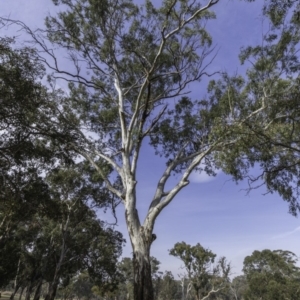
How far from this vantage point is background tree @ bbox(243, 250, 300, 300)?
32.8 m

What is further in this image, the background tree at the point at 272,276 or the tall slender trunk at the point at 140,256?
the background tree at the point at 272,276

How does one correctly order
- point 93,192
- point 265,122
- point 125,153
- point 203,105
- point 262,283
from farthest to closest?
point 262,283
point 93,192
point 203,105
point 265,122
point 125,153

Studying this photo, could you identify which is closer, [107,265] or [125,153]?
[125,153]

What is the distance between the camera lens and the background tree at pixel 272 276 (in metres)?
32.8

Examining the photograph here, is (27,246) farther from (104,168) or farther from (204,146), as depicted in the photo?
(204,146)

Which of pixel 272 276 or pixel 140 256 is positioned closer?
pixel 140 256

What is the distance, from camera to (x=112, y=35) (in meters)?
10.9

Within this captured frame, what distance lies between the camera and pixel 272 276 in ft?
122

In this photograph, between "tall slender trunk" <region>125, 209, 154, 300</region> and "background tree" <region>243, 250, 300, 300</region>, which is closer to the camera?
"tall slender trunk" <region>125, 209, 154, 300</region>

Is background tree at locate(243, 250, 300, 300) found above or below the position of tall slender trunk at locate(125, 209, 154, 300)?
above

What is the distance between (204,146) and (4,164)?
23.2ft

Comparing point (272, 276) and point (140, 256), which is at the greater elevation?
point (272, 276)

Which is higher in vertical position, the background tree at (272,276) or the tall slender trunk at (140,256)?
the background tree at (272,276)

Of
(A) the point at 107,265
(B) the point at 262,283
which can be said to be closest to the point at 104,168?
(A) the point at 107,265
